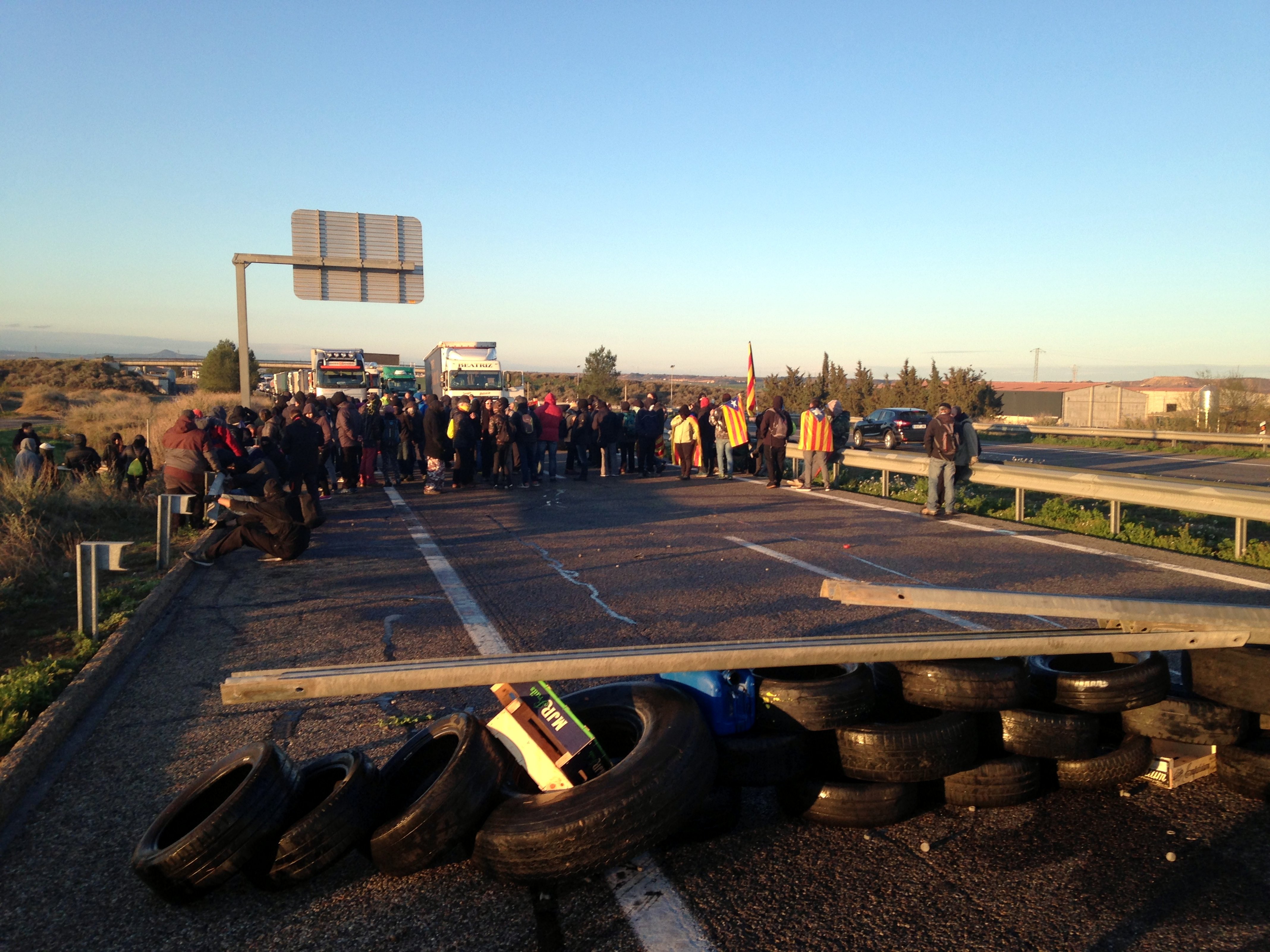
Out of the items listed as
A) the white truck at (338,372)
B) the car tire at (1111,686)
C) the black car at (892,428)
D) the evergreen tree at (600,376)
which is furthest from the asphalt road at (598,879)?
the evergreen tree at (600,376)

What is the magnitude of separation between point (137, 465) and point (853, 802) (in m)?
16.6

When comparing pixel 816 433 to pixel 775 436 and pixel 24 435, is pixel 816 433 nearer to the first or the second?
pixel 775 436

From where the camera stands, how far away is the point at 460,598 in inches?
336

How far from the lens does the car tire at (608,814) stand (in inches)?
131

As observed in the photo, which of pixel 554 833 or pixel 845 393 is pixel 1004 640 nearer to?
pixel 554 833

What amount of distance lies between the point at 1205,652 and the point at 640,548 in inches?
291

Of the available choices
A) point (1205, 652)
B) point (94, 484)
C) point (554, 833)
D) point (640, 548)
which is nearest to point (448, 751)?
point (554, 833)

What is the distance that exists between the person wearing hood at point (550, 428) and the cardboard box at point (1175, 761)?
15.4 metres

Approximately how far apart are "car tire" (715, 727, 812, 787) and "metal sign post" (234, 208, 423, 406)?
1995 centimetres

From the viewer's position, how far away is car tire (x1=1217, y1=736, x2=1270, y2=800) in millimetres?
4027

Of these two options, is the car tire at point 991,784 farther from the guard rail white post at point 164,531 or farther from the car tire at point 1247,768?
the guard rail white post at point 164,531

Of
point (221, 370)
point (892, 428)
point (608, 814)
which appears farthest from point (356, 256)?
point (221, 370)

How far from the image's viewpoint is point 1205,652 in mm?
4332

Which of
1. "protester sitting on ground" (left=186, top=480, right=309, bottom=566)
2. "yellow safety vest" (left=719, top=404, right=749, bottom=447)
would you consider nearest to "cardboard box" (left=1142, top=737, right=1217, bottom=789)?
"protester sitting on ground" (left=186, top=480, right=309, bottom=566)
